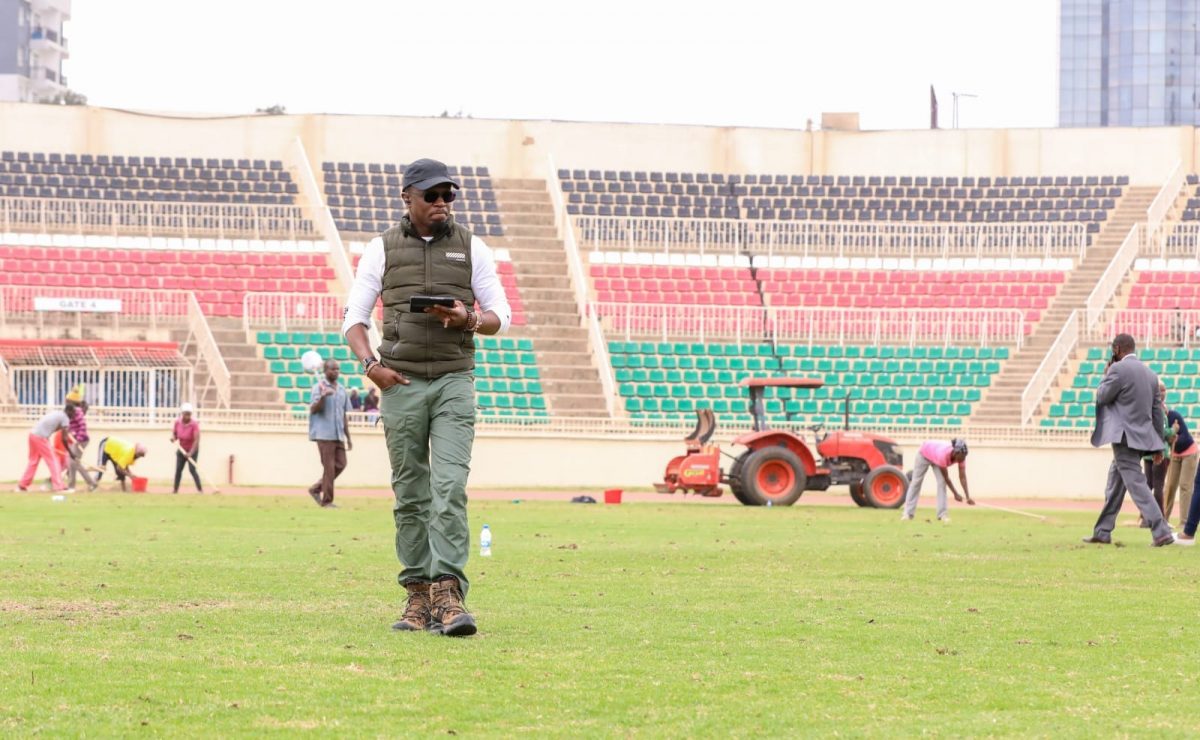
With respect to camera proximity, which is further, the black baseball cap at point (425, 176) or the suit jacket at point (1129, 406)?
the suit jacket at point (1129, 406)

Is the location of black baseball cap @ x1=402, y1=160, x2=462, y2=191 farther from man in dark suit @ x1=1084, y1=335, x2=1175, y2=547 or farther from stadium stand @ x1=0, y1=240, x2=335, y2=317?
stadium stand @ x1=0, y1=240, x2=335, y2=317

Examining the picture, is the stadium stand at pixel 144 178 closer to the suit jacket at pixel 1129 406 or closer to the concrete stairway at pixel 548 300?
the concrete stairway at pixel 548 300

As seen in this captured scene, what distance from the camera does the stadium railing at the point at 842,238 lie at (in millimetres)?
44438

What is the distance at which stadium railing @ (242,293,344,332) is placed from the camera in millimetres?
38250

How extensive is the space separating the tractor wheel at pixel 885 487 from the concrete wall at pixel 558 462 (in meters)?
6.04

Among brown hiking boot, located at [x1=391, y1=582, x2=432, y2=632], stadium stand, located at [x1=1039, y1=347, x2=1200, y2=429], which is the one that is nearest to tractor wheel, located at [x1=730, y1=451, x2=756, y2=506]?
stadium stand, located at [x1=1039, y1=347, x2=1200, y2=429]

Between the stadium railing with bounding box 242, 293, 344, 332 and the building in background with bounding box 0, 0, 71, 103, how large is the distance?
265ft

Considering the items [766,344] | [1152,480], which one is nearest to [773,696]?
[1152,480]

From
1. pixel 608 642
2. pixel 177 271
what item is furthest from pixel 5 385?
pixel 608 642

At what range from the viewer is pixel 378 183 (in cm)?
4703

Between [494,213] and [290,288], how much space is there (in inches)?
268

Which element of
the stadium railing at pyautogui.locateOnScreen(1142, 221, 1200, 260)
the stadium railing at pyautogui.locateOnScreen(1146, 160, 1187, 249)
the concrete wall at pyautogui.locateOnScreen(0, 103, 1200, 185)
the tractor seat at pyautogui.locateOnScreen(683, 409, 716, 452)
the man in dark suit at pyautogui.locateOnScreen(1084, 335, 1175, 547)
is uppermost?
the concrete wall at pyautogui.locateOnScreen(0, 103, 1200, 185)

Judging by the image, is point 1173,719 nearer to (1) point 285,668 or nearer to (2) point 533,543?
(1) point 285,668

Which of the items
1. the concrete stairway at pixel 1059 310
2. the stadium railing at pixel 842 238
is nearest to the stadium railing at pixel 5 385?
the stadium railing at pixel 842 238
